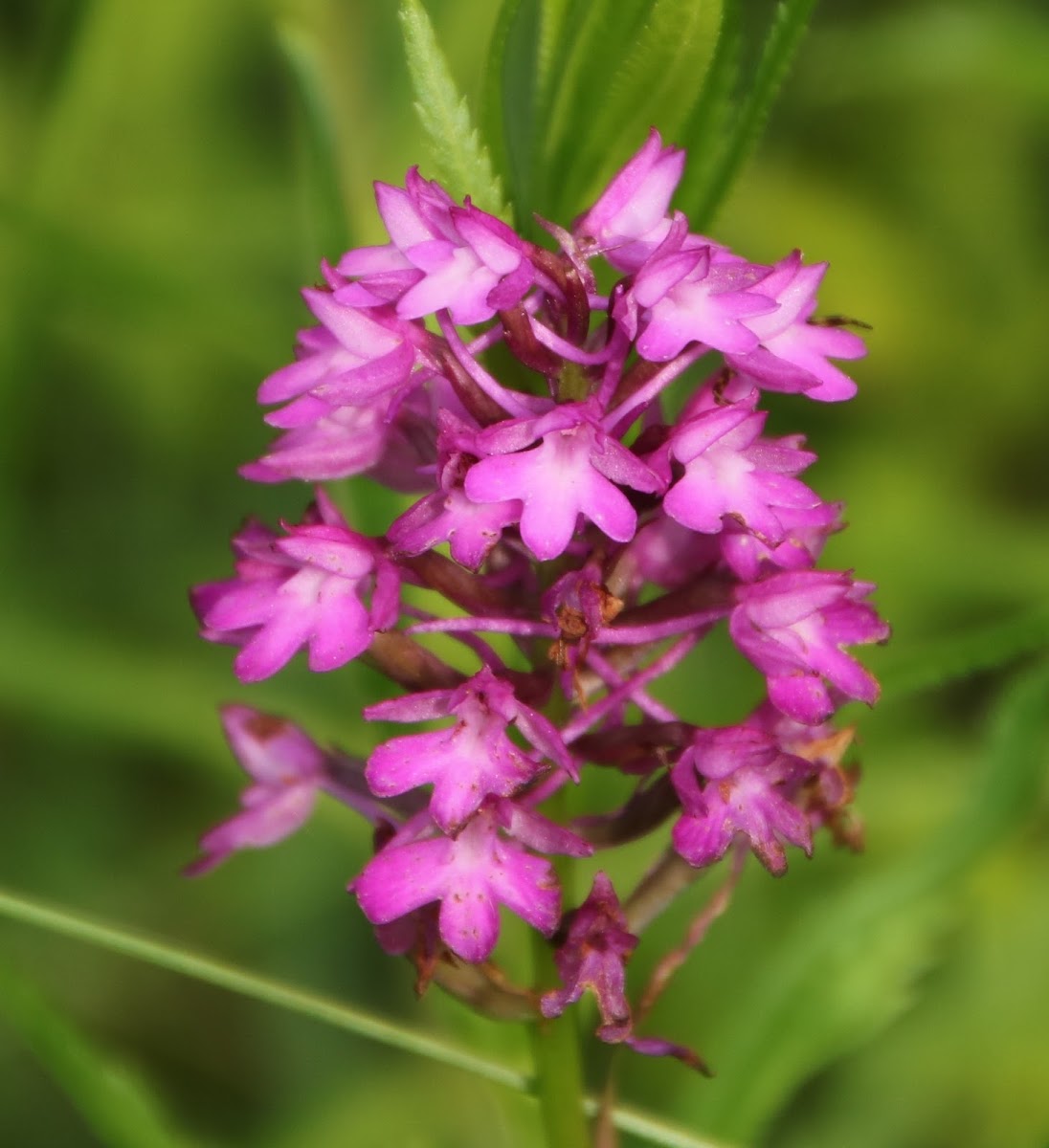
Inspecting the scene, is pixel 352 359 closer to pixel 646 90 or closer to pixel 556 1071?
pixel 646 90

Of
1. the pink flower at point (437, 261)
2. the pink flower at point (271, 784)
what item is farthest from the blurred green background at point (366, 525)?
the pink flower at point (437, 261)

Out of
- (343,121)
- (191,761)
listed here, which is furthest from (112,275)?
(191,761)

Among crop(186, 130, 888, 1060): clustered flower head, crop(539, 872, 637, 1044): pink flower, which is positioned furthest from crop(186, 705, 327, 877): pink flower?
crop(539, 872, 637, 1044): pink flower

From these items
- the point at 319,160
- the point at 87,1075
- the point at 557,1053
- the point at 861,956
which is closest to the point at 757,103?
the point at 319,160

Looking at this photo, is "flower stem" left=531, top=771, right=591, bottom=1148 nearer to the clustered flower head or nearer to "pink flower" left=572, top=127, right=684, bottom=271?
the clustered flower head

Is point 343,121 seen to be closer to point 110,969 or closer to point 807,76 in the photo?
point 807,76

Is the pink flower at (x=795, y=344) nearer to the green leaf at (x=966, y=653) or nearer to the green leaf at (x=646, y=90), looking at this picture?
the green leaf at (x=646, y=90)
